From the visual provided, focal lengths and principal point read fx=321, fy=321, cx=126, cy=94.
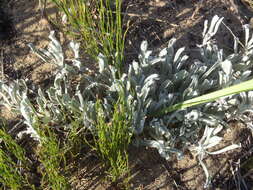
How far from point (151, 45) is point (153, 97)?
0.41 m

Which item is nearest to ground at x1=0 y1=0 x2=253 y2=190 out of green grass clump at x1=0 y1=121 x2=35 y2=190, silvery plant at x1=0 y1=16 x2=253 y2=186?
silvery plant at x1=0 y1=16 x2=253 y2=186

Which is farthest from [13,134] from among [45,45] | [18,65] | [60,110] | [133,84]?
[133,84]

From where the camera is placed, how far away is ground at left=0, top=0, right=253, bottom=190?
1711 millimetres

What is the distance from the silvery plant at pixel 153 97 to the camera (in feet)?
5.45

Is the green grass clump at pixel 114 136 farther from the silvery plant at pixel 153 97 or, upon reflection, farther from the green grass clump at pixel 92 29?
the green grass clump at pixel 92 29

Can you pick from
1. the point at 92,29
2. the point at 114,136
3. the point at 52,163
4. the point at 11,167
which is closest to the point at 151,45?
the point at 92,29

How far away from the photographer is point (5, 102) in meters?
1.79

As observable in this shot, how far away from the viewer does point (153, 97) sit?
1.80 m

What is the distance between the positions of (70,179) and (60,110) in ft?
1.19

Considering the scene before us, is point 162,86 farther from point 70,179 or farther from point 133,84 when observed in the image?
point 70,179

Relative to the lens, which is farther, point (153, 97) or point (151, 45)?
point (151, 45)

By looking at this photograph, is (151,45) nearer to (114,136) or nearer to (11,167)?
(114,136)

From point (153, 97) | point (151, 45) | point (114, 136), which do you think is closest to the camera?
point (114, 136)

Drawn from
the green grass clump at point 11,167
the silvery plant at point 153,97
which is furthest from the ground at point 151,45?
the green grass clump at point 11,167
